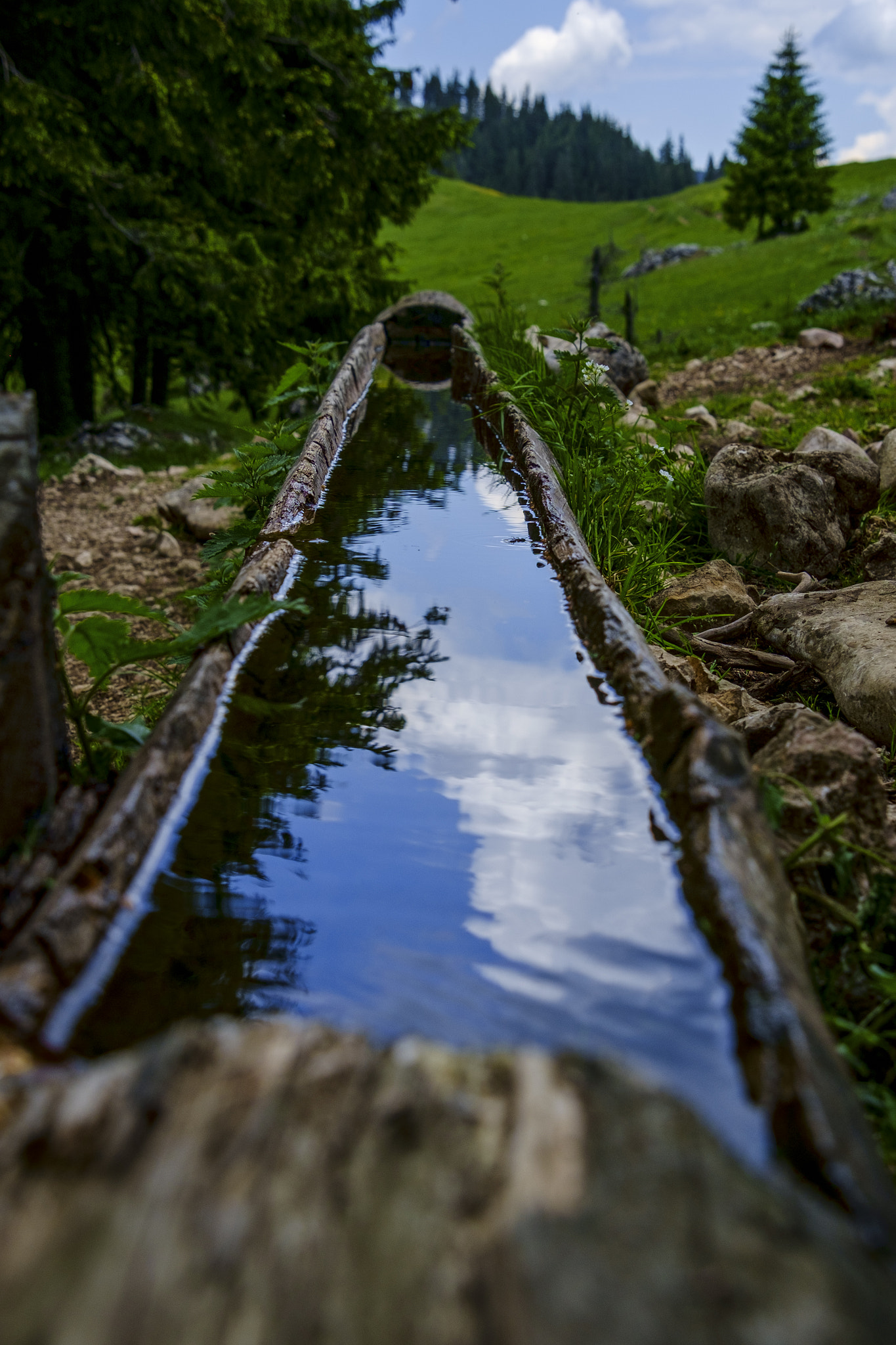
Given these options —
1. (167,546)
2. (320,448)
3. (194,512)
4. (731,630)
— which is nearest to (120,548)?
(167,546)

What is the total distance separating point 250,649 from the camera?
256 centimetres

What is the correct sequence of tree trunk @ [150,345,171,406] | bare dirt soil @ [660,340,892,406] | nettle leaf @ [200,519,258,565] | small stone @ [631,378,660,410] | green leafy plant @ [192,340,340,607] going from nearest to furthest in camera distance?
1. green leafy plant @ [192,340,340,607]
2. nettle leaf @ [200,519,258,565]
3. small stone @ [631,378,660,410]
4. bare dirt soil @ [660,340,892,406]
5. tree trunk @ [150,345,171,406]

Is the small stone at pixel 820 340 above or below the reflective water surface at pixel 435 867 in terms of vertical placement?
above

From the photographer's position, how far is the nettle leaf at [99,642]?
206 centimetres

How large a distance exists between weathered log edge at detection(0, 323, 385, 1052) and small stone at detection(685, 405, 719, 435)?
5.31 metres

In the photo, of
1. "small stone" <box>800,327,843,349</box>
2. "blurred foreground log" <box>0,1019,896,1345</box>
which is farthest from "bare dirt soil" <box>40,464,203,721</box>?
"small stone" <box>800,327,843,349</box>

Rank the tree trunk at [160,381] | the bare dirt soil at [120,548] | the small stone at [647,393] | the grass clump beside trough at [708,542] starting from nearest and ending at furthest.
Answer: the grass clump beside trough at [708,542] < the bare dirt soil at [120,548] < the small stone at [647,393] < the tree trunk at [160,381]

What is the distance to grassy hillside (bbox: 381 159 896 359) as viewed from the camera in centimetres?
1463

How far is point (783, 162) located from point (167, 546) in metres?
31.4

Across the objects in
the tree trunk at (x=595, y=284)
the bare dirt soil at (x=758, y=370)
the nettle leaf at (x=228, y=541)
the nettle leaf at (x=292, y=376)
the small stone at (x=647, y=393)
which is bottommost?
the nettle leaf at (x=228, y=541)

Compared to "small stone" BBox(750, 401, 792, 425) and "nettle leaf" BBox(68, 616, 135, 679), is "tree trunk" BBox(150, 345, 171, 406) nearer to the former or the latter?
"small stone" BBox(750, 401, 792, 425)

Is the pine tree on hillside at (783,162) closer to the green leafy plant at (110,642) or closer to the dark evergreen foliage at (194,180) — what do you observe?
the dark evergreen foliage at (194,180)

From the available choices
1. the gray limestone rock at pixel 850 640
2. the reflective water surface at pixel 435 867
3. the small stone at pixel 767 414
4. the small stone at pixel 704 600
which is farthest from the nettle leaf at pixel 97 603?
the small stone at pixel 767 414

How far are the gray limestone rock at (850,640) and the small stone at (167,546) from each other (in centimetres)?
439
